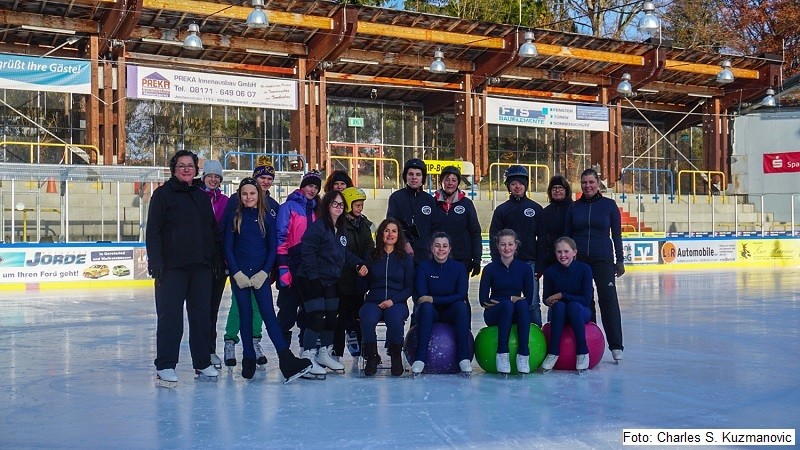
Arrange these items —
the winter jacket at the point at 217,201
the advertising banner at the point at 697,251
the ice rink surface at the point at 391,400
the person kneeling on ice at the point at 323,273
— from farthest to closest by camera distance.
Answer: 1. the advertising banner at the point at 697,251
2. the winter jacket at the point at 217,201
3. the person kneeling on ice at the point at 323,273
4. the ice rink surface at the point at 391,400

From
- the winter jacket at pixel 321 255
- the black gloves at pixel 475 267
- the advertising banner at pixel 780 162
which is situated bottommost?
the black gloves at pixel 475 267

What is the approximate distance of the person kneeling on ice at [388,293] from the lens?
23.7 feet

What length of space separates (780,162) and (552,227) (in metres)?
28.2

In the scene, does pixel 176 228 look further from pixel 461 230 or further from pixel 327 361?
pixel 461 230

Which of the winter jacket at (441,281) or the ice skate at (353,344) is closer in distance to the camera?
the winter jacket at (441,281)

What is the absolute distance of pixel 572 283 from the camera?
7645mm

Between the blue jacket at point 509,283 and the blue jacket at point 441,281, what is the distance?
0.63 ft

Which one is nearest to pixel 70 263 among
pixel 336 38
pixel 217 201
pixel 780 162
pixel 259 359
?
pixel 336 38

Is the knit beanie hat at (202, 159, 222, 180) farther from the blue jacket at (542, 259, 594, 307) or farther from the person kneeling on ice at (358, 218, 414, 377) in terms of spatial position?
the blue jacket at (542, 259, 594, 307)

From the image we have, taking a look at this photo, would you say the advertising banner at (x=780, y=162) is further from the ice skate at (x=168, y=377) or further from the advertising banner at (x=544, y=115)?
the ice skate at (x=168, y=377)

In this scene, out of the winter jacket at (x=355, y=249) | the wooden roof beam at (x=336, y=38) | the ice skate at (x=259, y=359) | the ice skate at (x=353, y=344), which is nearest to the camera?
the winter jacket at (x=355, y=249)

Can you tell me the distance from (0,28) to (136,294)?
921 centimetres

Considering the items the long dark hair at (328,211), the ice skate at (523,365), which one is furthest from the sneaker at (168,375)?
the ice skate at (523,365)

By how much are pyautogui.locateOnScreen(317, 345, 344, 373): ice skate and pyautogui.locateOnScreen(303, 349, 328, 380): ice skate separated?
0.10m
